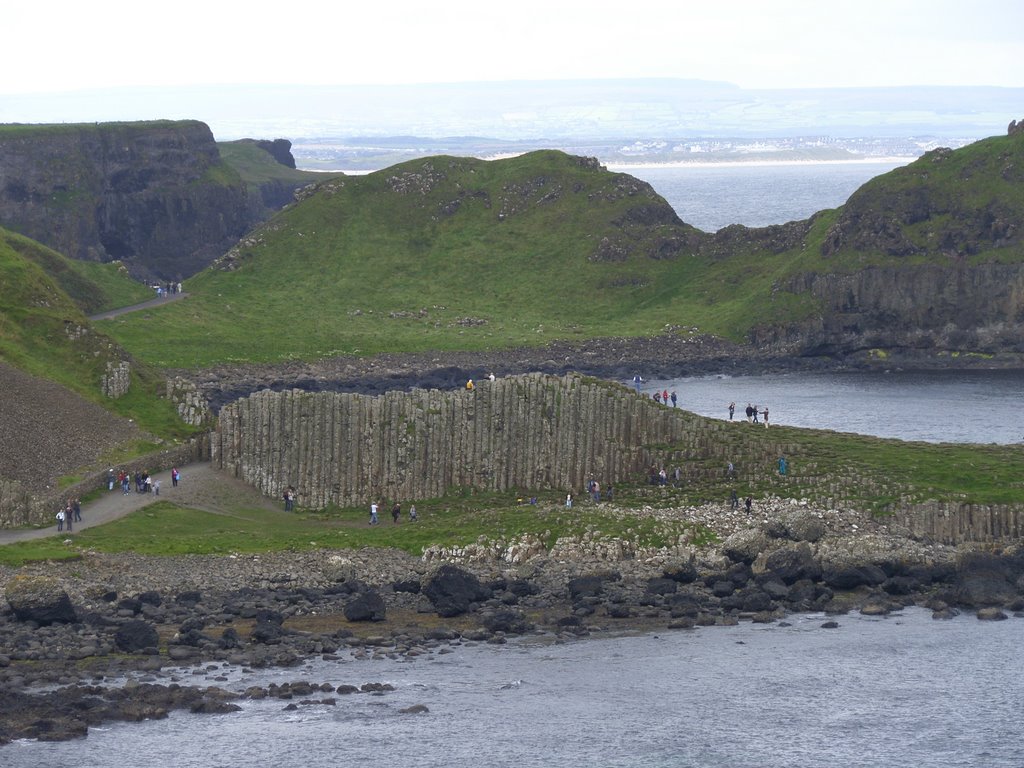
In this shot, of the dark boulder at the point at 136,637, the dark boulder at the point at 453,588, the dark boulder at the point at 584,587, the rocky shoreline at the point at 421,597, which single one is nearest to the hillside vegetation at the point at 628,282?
the rocky shoreline at the point at 421,597

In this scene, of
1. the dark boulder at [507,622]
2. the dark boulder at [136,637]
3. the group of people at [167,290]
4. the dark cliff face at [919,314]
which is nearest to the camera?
the dark boulder at [136,637]

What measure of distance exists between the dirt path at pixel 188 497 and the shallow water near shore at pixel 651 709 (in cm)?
2027

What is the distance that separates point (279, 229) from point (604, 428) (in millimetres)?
109269

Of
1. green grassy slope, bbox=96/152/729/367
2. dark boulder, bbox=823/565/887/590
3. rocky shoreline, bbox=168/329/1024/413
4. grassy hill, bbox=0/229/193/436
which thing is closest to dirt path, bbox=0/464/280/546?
grassy hill, bbox=0/229/193/436

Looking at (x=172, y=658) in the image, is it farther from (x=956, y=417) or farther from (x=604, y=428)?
(x=956, y=417)

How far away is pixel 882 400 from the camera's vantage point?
141m

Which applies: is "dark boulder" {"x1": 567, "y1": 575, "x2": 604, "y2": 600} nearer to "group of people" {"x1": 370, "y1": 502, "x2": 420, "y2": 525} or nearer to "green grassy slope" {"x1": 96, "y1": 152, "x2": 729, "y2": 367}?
"group of people" {"x1": 370, "y1": 502, "x2": 420, "y2": 525}

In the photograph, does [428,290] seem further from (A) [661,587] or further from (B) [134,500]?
(A) [661,587]

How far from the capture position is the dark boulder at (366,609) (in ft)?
249

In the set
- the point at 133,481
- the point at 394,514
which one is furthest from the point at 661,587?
the point at 133,481

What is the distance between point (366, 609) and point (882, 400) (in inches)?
2944

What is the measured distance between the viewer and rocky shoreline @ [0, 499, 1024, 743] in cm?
6956

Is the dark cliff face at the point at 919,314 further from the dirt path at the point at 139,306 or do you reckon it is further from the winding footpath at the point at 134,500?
the winding footpath at the point at 134,500

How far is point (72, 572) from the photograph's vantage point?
7856cm
